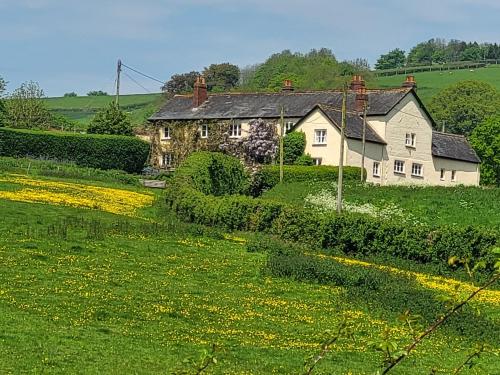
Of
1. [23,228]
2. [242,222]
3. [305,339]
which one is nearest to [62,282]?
[305,339]

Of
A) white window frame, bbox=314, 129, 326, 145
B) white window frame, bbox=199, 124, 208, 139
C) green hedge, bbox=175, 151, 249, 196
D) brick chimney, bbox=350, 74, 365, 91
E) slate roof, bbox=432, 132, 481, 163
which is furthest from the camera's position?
slate roof, bbox=432, 132, 481, 163

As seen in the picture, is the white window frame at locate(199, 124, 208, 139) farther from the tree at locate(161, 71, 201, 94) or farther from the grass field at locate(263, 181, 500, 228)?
the tree at locate(161, 71, 201, 94)

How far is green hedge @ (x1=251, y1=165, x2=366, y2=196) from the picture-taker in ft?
214

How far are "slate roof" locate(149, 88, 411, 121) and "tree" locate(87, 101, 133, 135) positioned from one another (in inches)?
122

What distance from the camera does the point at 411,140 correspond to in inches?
3019

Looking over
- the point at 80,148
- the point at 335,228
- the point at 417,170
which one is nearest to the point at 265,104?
the point at 417,170

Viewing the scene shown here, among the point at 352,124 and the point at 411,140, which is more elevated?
the point at 352,124

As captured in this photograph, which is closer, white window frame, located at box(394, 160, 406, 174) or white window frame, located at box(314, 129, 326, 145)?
white window frame, located at box(314, 129, 326, 145)

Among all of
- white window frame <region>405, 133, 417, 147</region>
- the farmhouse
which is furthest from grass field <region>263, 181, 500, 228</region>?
white window frame <region>405, 133, 417, 147</region>

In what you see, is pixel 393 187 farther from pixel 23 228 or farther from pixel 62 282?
pixel 62 282

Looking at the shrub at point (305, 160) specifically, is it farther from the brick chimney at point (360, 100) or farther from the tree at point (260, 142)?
the brick chimney at point (360, 100)

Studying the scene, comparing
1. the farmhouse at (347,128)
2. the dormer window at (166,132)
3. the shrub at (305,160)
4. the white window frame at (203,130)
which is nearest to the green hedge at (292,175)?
the farmhouse at (347,128)

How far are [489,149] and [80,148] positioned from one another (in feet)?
161

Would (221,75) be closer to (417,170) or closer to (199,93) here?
(199,93)
